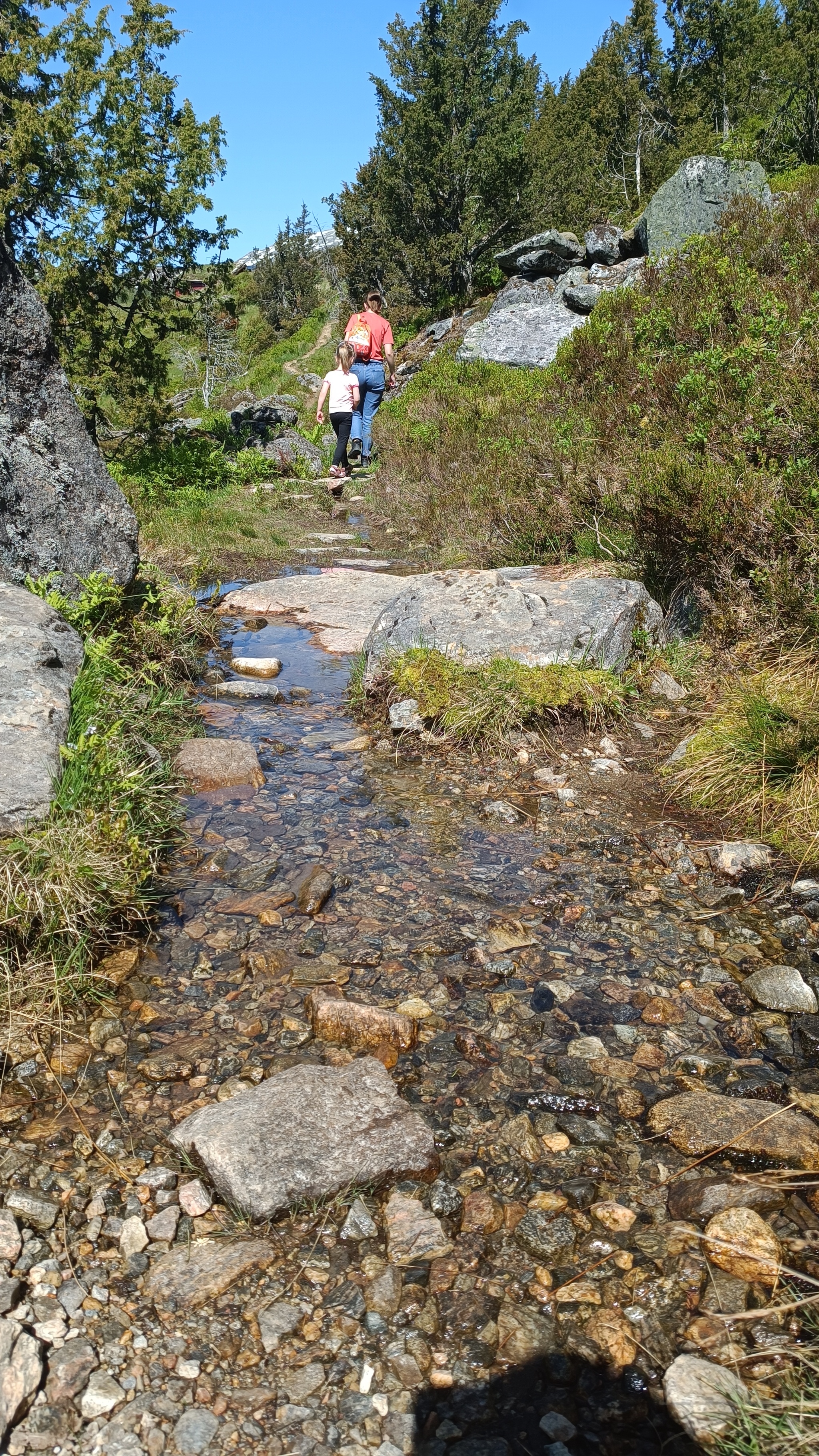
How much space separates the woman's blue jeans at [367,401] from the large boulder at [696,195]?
513cm

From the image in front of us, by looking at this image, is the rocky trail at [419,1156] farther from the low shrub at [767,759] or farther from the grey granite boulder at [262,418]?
the grey granite boulder at [262,418]

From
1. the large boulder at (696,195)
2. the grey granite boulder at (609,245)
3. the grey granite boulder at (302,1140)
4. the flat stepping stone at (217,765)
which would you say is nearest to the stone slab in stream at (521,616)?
the flat stepping stone at (217,765)

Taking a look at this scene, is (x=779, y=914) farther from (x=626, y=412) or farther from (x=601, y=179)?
(x=601, y=179)

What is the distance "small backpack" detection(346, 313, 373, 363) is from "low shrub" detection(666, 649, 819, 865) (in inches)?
413

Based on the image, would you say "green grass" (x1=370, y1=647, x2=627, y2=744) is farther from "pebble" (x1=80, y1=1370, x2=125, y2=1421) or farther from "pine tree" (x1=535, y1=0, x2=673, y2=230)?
"pine tree" (x1=535, y1=0, x2=673, y2=230)

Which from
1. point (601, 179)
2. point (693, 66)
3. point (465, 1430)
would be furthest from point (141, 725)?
point (693, 66)

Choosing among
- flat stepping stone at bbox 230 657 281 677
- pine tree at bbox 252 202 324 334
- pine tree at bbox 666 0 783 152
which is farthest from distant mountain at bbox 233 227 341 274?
flat stepping stone at bbox 230 657 281 677

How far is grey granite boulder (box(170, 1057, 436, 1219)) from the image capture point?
255 centimetres

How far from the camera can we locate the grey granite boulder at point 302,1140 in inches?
100

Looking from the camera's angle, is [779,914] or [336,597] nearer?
[779,914]

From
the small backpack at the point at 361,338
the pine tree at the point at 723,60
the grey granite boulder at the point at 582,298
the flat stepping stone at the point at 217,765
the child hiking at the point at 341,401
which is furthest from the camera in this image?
the pine tree at the point at 723,60

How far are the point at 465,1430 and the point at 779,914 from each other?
2.57m

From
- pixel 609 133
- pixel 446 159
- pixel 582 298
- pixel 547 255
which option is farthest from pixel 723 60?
pixel 582 298

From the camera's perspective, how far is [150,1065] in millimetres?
3086
